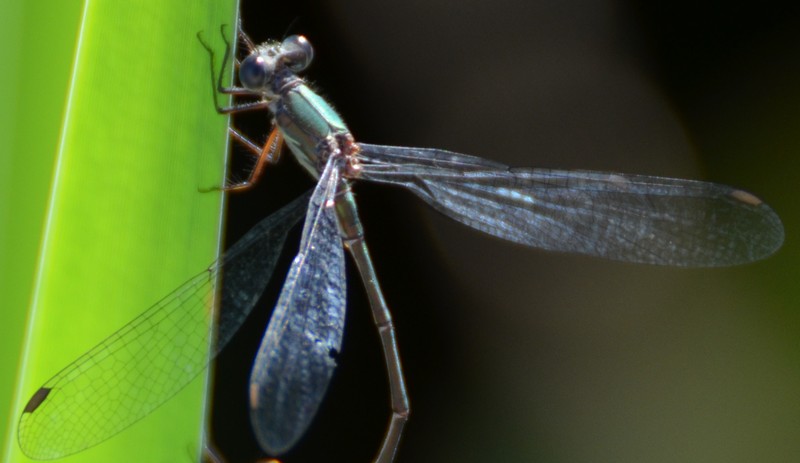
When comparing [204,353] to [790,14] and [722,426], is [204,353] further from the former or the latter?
[790,14]

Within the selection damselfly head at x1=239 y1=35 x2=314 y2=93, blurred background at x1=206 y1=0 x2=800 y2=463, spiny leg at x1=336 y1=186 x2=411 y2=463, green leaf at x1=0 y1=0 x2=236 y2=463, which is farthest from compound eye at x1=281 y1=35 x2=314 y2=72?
blurred background at x1=206 y1=0 x2=800 y2=463

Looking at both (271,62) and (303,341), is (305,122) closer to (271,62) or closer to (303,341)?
(271,62)

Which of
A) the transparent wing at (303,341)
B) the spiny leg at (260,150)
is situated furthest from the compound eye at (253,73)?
the transparent wing at (303,341)

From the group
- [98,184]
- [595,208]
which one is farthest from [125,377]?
[595,208]

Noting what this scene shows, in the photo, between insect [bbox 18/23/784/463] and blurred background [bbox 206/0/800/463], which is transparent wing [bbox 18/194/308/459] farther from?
blurred background [bbox 206/0/800/463]

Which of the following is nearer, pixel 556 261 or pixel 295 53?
pixel 295 53

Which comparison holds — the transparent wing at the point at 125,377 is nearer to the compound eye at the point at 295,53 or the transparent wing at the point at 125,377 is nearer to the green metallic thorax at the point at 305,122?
the green metallic thorax at the point at 305,122
